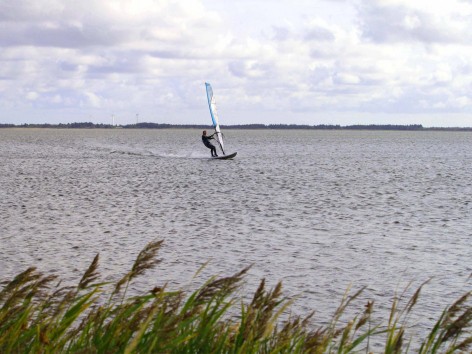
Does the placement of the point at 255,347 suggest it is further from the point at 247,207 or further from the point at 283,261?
the point at 247,207

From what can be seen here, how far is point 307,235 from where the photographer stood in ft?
75.4

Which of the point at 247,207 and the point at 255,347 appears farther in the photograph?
the point at 247,207

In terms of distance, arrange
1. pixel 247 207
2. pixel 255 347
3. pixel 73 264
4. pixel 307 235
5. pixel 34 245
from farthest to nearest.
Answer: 1. pixel 247 207
2. pixel 307 235
3. pixel 34 245
4. pixel 73 264
5. pixel 255 347

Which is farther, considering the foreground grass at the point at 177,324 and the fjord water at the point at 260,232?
the fjord water at the point at 260,232

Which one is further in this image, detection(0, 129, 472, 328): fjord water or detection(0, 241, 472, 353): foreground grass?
detection(0, 129, 472, 328): fjord water

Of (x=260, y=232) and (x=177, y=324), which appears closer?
(x=177, y=324)

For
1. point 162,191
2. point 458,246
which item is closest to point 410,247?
point 458,246

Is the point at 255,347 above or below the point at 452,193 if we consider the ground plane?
above

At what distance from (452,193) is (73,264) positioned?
2930 centimetres

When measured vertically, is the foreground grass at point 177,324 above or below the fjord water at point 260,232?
above

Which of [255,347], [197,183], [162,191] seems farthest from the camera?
[197,183]

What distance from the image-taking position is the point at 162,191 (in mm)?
40281

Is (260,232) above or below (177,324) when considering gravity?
below

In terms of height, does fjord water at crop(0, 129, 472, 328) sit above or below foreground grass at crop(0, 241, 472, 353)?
below
